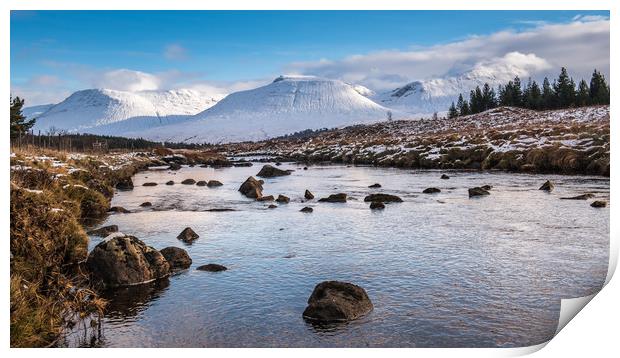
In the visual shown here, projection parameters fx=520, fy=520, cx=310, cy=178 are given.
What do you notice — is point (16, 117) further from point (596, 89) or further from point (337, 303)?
point (596, 89)

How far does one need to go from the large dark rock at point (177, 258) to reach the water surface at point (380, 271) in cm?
19

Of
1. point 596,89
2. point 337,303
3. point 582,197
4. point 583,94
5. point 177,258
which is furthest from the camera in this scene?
point 583,94

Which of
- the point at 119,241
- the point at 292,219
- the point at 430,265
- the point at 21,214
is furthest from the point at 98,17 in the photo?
the point at 292,219

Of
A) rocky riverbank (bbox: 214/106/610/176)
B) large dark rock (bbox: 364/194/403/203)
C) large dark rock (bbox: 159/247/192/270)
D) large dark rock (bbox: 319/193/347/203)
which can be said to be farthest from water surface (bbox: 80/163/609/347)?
rocky riverbank (bbox: 214/106/610/176)

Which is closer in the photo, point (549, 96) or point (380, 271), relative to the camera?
point (380, 271)

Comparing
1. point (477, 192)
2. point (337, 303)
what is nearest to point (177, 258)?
point (337, 303)

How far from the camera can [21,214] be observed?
9.05m

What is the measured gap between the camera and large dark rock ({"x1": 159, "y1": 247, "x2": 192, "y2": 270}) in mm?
11887

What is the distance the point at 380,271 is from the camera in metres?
11.4

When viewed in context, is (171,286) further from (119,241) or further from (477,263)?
(477,263)

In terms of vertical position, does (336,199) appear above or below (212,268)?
above

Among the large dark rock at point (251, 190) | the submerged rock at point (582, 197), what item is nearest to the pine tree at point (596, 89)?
the submerged rock at point (582, 197)
